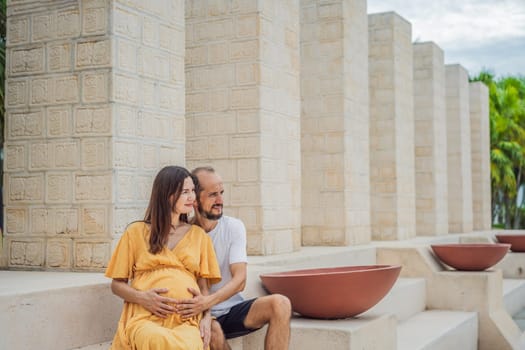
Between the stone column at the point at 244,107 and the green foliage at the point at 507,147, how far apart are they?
66.7 ft

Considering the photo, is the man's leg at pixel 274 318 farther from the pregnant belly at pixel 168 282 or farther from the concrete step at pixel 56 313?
the concrete step at pixel 56 313

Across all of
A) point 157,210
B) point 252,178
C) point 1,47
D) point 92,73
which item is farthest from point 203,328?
point 1,47

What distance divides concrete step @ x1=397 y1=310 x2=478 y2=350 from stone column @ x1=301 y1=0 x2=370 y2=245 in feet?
7.62

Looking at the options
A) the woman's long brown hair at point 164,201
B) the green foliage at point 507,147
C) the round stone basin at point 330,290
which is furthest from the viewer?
the green foliage at point 507,147

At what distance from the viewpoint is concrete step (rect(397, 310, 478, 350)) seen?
6695mm

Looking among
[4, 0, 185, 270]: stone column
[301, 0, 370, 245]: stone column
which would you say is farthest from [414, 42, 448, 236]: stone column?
[4, 0, 185, 270]: stone column

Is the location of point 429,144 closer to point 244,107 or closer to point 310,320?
point 244,107

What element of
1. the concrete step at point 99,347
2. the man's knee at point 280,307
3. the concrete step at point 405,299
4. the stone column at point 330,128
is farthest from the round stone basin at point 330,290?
the stone column at point 330,128

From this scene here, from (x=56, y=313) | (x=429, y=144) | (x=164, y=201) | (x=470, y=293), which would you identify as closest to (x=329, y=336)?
(x=164, y=201)

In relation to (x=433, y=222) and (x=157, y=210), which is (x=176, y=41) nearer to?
(x=157, y=210)

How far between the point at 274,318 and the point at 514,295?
23.3 feet

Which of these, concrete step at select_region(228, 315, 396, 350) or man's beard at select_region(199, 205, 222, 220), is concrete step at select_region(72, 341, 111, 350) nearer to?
concrete step at select_region(228, 315, 396, 350)

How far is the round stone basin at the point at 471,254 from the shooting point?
849cm

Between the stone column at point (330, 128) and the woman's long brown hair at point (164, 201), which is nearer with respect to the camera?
the woman's long brown hair at point (164, 201)
